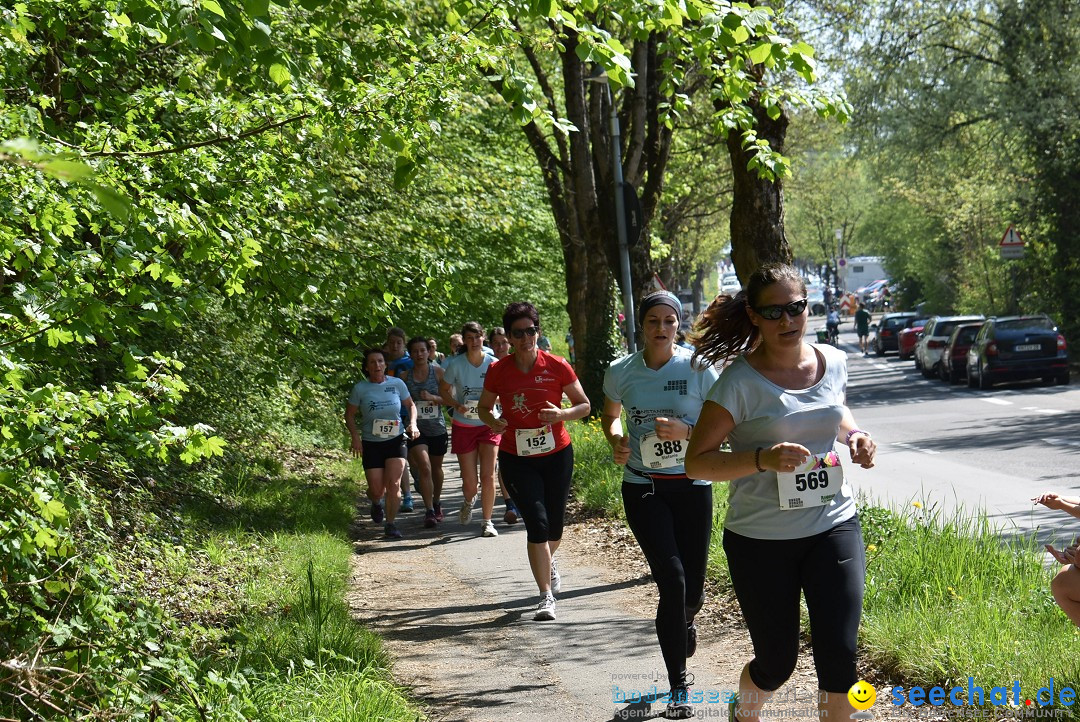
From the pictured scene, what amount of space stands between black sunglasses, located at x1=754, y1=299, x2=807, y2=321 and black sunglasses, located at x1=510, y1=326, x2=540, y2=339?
11.8ft

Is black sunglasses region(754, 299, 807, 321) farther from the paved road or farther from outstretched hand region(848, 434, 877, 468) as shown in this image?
the paved road

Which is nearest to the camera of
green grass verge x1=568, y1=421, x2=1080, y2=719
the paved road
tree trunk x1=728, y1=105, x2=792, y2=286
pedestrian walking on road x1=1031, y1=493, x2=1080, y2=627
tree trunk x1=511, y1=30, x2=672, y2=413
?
pedestrian walking on road x1=1031, y1=493, x2=1080, y2=627

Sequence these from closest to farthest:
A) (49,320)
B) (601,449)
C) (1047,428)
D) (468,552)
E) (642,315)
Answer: (49,320) < (642,315) < (468,552) < (601,449) < (1047,428)

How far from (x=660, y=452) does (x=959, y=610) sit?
5.27 ft

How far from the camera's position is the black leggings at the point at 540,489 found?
7.71m

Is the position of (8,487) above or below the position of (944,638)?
above

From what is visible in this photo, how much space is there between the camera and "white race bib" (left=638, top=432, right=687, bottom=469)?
5992 millimetres

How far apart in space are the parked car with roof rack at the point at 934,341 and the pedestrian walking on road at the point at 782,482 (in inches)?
1159

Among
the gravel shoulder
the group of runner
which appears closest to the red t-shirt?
the gravel shoulder

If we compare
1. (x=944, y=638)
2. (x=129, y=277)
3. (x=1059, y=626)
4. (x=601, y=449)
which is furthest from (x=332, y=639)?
(x=601, y=449)

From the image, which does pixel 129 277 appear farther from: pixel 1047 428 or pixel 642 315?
pixel 1047 428

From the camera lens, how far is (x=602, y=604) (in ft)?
27.1

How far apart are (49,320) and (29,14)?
2364mm

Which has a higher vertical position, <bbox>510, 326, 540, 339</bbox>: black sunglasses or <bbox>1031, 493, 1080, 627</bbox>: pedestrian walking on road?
<bbox>510, 326, 540, 339</bbox>: black sunglasses
